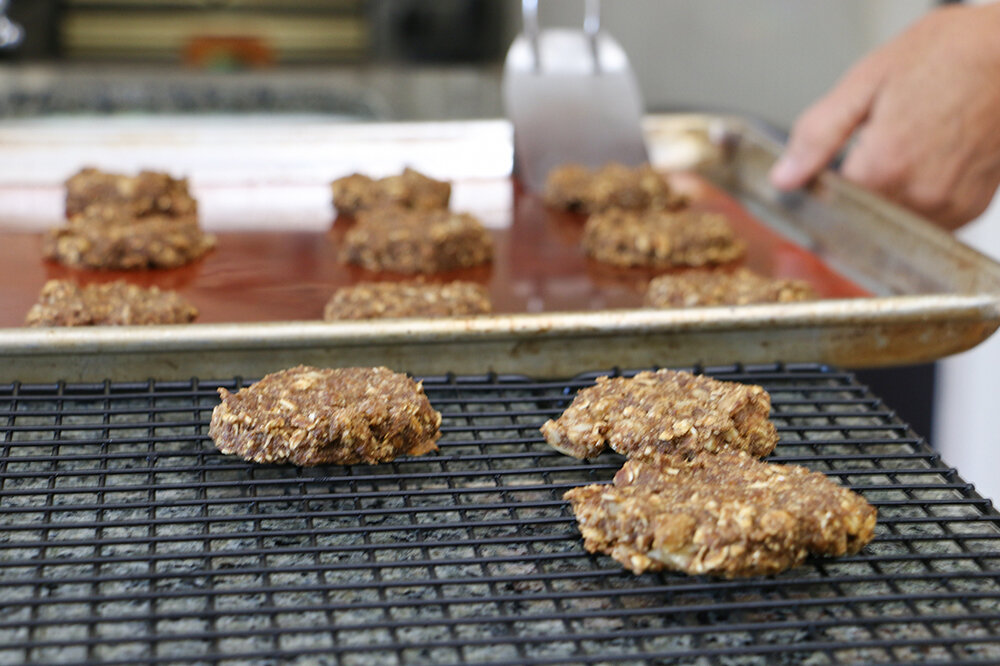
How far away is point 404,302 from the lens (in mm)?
2006

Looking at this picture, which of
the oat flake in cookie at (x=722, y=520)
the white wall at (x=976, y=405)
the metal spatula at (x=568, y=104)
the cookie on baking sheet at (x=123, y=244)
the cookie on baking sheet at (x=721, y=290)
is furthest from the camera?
the white wall at (x=976, y=405)

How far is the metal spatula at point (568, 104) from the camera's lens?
3.00 metres

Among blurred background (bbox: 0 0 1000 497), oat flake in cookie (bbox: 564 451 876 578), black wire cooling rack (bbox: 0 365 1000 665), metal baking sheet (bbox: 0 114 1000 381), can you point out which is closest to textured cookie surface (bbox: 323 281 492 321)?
metal baking sheet (bbox: 0 114 1000 381)

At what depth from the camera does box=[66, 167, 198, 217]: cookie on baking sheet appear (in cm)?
262

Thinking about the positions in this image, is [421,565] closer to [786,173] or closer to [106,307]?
[106,307]

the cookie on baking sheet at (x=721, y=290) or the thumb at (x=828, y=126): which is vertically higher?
the thumb at (x=828, y=126)

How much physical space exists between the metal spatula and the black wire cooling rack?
1.57 m

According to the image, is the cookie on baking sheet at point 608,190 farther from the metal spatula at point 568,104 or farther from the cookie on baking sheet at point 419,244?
the cookie on baking sheet at point 419,244

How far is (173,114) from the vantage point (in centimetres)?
379

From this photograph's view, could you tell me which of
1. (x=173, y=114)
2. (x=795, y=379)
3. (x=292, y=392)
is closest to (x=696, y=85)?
(x=173, y=114)

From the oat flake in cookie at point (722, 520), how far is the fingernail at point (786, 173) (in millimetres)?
1630

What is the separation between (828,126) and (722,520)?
176 centimetres

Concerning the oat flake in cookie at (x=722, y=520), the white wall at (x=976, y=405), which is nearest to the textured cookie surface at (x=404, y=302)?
the oat flake in cookie at (x=722, y=520)

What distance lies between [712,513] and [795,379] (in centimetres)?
57
